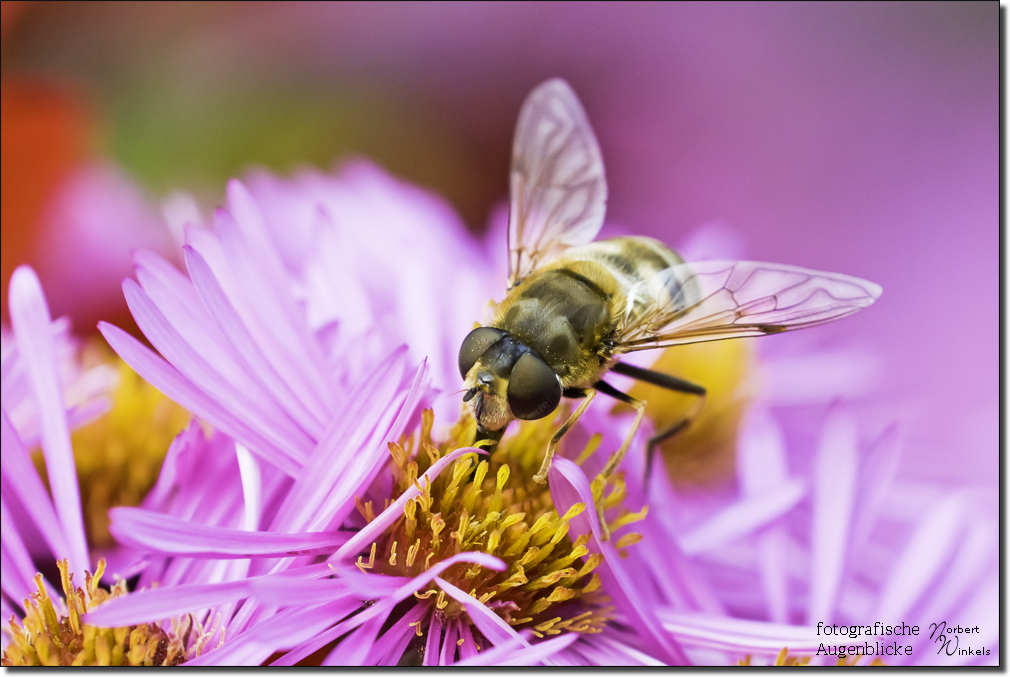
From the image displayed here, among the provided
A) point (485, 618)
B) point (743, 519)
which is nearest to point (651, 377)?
point (743, 519)

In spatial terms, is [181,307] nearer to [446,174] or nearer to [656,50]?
[446,174]

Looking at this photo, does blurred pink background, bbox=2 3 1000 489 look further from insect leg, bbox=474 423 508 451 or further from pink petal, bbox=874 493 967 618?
insect leg, bbox=474 423 508 451

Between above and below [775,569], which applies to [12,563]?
above

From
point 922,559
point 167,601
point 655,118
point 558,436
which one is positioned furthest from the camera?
point 655,118

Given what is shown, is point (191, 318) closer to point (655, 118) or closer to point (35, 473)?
point (35, 473)

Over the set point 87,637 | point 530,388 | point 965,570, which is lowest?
point 965,570

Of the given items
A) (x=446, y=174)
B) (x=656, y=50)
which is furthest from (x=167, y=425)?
(x=656, y=50)

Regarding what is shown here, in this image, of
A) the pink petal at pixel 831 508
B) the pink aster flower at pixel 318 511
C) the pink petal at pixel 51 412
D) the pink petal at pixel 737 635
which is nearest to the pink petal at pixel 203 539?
the pink aster flower at pixel 318 511
